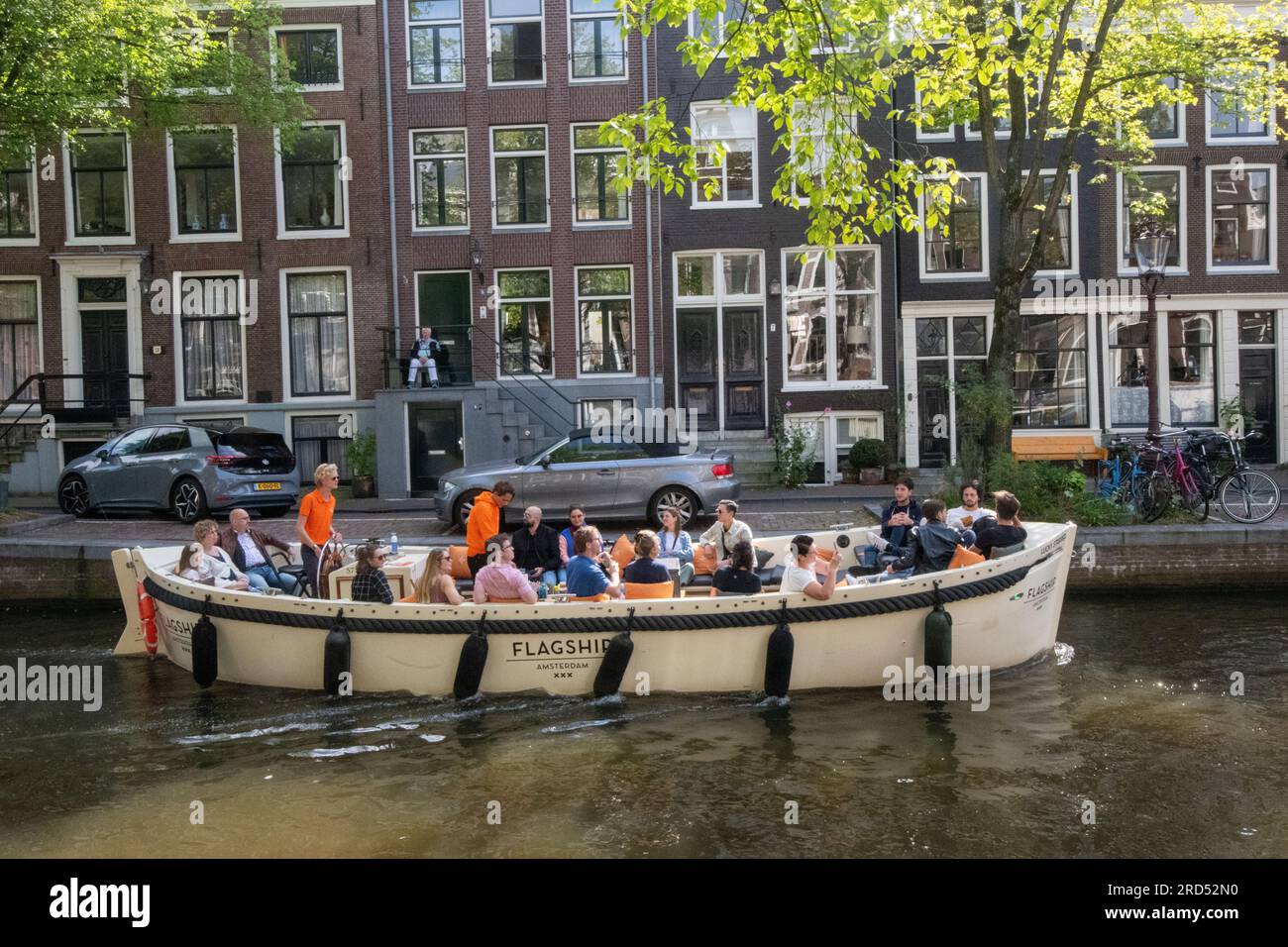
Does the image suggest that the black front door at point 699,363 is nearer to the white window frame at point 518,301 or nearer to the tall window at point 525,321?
the white window frame at point 518,301

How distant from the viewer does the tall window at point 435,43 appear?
25.3 metres

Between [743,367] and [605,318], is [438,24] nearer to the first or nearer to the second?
[605,318]

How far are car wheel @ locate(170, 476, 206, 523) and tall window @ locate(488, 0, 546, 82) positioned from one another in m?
10.6

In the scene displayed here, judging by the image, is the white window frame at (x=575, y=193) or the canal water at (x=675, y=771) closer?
the canal water at (x=675, y=771)

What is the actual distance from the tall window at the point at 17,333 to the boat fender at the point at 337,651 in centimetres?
1709

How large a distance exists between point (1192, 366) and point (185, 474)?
61.4 ft

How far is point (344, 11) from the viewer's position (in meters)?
24.9

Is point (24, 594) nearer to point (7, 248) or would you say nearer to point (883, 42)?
point (7, 248)

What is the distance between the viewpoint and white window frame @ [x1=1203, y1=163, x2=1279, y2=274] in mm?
24969

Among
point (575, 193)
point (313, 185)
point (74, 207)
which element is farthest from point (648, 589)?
point (74, 207)

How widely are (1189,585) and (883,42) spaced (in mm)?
7702

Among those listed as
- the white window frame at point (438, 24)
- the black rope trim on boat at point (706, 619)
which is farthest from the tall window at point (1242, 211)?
the black rope trim on boat at point (706, 619)

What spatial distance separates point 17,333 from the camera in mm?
25125
